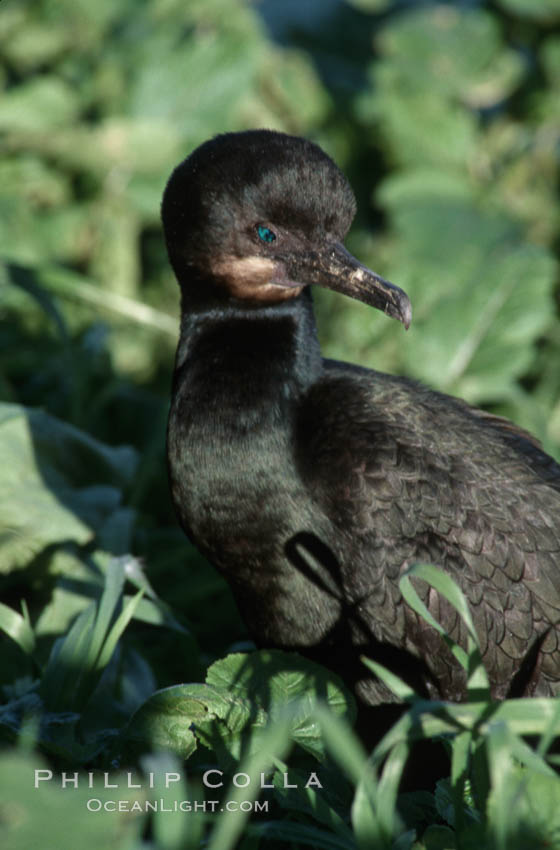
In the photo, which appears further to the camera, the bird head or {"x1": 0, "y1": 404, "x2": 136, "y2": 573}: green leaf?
{"x1": 0, "y1": 404, "x2": 136, "y2": 573}: green leaf

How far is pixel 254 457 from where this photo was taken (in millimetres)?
2127

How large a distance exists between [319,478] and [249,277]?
1.44 feet

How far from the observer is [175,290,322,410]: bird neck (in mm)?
2197

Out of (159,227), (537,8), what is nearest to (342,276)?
(159,227)

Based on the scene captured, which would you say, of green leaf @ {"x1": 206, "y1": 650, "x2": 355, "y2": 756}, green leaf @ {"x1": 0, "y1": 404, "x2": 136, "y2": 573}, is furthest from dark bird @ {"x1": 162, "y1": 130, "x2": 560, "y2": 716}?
green leaf @ {"x1": 0, "y1": 404, "x2": 136, "y2": 573}

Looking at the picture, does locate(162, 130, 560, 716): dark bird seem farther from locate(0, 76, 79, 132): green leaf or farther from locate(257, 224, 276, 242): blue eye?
locate(0, 76, 79, 132): green leaf

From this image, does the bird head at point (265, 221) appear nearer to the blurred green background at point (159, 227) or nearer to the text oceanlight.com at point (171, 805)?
the blurred green background at point (159, 227)

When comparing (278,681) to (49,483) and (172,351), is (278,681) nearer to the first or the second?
(49,483)

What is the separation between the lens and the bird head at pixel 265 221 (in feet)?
6.95

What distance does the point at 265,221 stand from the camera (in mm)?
2162

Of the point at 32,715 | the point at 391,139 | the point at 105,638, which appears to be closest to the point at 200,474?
the point at 105,638

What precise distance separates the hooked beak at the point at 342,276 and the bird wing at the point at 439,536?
226 millimetres

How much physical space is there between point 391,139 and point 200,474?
111 inches

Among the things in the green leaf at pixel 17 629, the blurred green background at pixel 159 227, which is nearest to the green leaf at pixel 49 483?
the blurred green background at pixel 159 227
